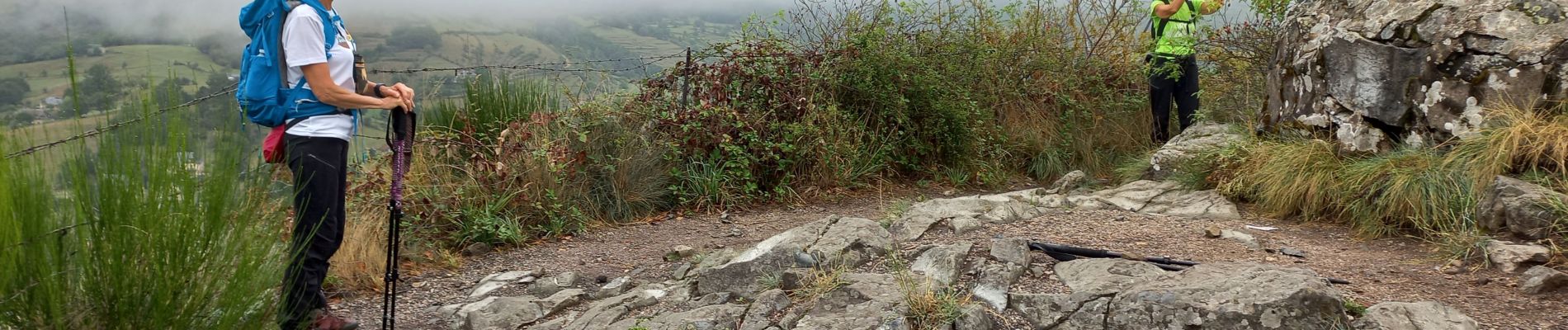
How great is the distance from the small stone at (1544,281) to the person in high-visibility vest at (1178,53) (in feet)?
12.0

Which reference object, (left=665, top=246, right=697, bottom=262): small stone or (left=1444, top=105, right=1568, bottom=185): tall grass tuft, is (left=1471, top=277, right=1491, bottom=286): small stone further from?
(left=665, top=246, right=697, bottom=262): small stone

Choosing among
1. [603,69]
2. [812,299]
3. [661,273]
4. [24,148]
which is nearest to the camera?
[24,148]

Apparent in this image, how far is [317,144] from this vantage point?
11.8 ft

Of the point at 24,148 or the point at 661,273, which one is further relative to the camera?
the point at 661,273

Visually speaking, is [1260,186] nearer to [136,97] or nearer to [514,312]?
[514,312]

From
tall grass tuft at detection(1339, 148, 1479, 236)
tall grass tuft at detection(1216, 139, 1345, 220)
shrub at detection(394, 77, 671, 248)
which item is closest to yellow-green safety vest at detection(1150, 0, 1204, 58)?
tall grass tuft at detection(1216, 139, 1345, 220)

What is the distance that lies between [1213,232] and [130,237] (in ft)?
14.1

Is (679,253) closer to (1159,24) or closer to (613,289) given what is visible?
(613,289)

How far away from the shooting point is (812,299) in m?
4.02

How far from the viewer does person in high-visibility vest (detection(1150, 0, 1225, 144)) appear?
7.82 m

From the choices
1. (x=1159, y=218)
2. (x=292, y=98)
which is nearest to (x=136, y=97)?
(x=292, y=98)

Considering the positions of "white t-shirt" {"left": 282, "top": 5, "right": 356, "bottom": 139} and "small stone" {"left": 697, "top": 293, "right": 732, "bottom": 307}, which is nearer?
"white t-shirt" {"left": 282, "top": 5, "right": 356, "bottom": 139}

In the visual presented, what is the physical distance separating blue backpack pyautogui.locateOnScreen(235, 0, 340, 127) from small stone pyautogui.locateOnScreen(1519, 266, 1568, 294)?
4.39m

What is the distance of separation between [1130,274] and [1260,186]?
7.50 ft
